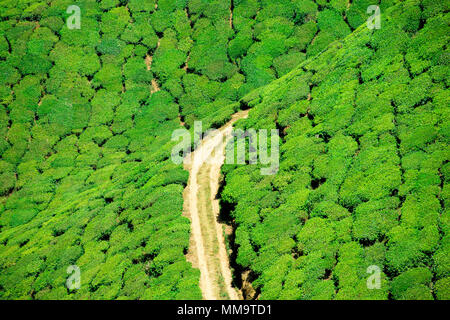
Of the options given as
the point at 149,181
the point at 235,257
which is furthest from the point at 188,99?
the point at 235,257

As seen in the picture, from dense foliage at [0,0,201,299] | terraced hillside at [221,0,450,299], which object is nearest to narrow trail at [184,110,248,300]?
dense foliage at [0,0,201,299]

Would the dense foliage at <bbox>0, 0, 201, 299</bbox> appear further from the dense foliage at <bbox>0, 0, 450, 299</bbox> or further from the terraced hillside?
the terraced hillside

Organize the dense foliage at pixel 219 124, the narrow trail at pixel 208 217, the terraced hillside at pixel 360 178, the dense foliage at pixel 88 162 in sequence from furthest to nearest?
the dense foliage at pixel 88 162 < the narrow trail at pixel 208 217 < the dense foliage at pixel 219 124 < the terraced hillside at pixel 360 178

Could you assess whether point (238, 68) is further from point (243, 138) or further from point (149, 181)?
point (149, 181)

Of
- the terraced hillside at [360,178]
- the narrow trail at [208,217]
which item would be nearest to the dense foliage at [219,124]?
the terraced hillside at [360,178]

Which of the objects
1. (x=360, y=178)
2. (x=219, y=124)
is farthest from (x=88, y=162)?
(x=360, y=178)

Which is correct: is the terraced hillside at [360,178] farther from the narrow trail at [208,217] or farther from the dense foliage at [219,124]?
the narrow trail at [208,217]
